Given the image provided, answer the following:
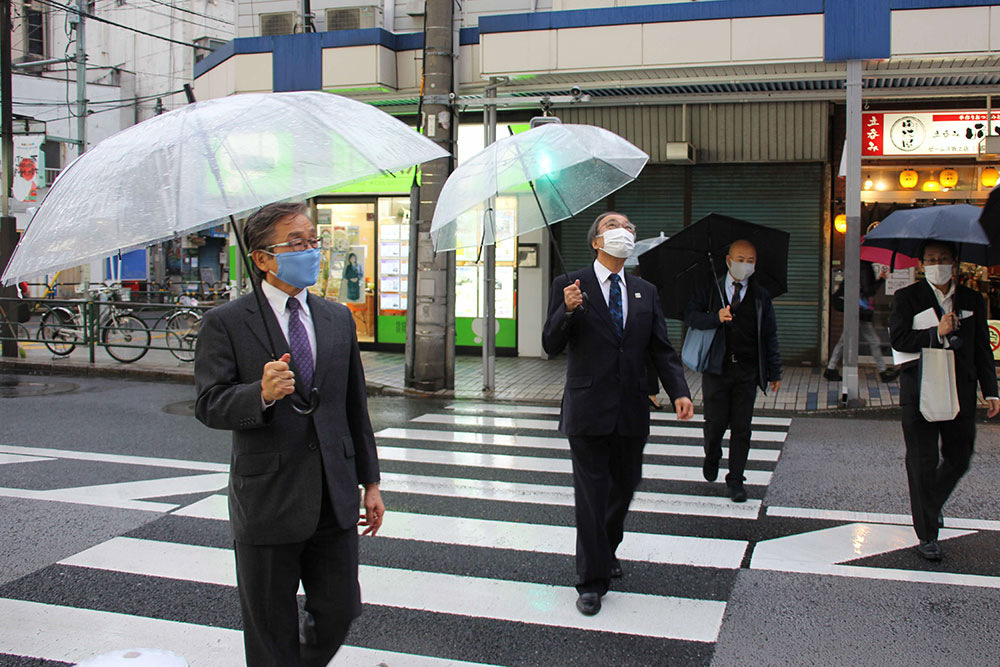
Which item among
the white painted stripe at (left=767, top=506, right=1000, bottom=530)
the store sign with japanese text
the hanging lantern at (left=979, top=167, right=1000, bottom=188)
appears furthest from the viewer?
the hanging lantern at (left=979, top=167, right=1000, bottom=188)

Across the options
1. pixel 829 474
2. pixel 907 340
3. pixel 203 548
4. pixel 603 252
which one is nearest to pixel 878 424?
pixel 829 474

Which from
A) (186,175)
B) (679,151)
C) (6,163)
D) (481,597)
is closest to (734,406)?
(481,597)

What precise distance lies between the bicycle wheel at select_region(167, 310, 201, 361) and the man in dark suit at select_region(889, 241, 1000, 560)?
1185 cm

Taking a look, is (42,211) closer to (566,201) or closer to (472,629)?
(472,629)

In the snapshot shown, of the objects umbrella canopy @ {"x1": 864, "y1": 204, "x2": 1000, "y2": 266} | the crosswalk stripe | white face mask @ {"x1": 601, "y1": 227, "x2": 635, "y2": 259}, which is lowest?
the crosswalk stripe

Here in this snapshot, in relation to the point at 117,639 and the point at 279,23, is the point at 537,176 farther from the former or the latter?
the point at 279,23

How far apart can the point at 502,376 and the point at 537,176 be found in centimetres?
838

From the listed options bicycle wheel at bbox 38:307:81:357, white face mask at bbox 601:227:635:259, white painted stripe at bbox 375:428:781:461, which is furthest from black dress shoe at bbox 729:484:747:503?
bicycle wheel at bbox 38:307:81:357

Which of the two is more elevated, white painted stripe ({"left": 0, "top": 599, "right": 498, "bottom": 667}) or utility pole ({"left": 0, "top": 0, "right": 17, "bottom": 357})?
utility pole ({"left": 0, "top": 0, "right": 17, "bottom": 357})

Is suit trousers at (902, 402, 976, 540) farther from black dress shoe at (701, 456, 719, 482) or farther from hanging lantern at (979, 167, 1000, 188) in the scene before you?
hanging lantern at (979, 167, 1000, 188)

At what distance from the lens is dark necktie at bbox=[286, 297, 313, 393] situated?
2.96 m

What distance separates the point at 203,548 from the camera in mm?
5434

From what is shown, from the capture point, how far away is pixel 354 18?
55.9ft

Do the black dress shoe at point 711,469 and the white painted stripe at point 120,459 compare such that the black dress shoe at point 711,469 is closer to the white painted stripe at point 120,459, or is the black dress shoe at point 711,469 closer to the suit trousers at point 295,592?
the white painted stripe at point 120,459
